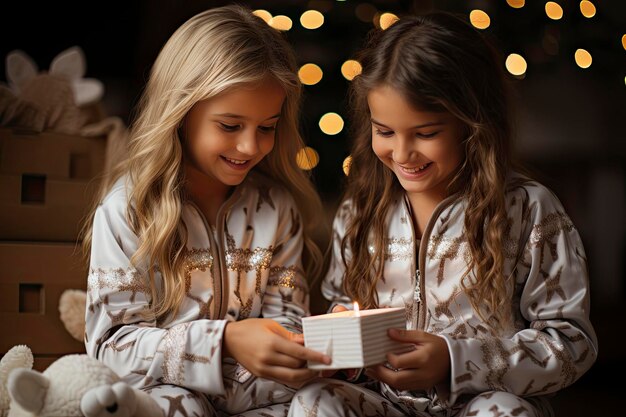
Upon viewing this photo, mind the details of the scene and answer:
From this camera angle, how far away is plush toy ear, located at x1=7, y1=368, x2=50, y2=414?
108cm

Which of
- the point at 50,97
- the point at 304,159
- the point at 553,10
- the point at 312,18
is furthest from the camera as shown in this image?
the point at 312,18

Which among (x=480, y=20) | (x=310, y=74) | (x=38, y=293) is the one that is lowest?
(x=38, y=293)

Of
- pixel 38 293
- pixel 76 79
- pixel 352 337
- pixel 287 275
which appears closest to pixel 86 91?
pixel 76 79

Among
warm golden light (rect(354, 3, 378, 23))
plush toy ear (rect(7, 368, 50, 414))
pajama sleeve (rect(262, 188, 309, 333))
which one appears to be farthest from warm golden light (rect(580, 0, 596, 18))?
plush toy ear (rect(7, 368, 50, 414))

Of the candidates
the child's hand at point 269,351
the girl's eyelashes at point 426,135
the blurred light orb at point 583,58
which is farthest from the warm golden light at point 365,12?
the child's hand at point 269,351

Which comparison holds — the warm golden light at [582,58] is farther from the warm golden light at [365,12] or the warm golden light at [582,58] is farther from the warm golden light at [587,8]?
the warm golden light at [365,12]

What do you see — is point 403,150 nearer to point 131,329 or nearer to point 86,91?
point 131,329

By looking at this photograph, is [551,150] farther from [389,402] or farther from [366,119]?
[389,402]

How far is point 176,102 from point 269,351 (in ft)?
1.61

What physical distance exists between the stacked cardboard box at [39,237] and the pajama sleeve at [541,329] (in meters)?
0.88

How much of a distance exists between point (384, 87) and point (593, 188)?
101cm

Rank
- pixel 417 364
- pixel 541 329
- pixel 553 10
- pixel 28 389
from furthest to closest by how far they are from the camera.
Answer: pixel 553 10
pixel 541 329
pixel 417 364
pixel 28 389

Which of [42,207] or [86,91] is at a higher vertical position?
[86,91]

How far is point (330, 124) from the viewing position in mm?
2180
